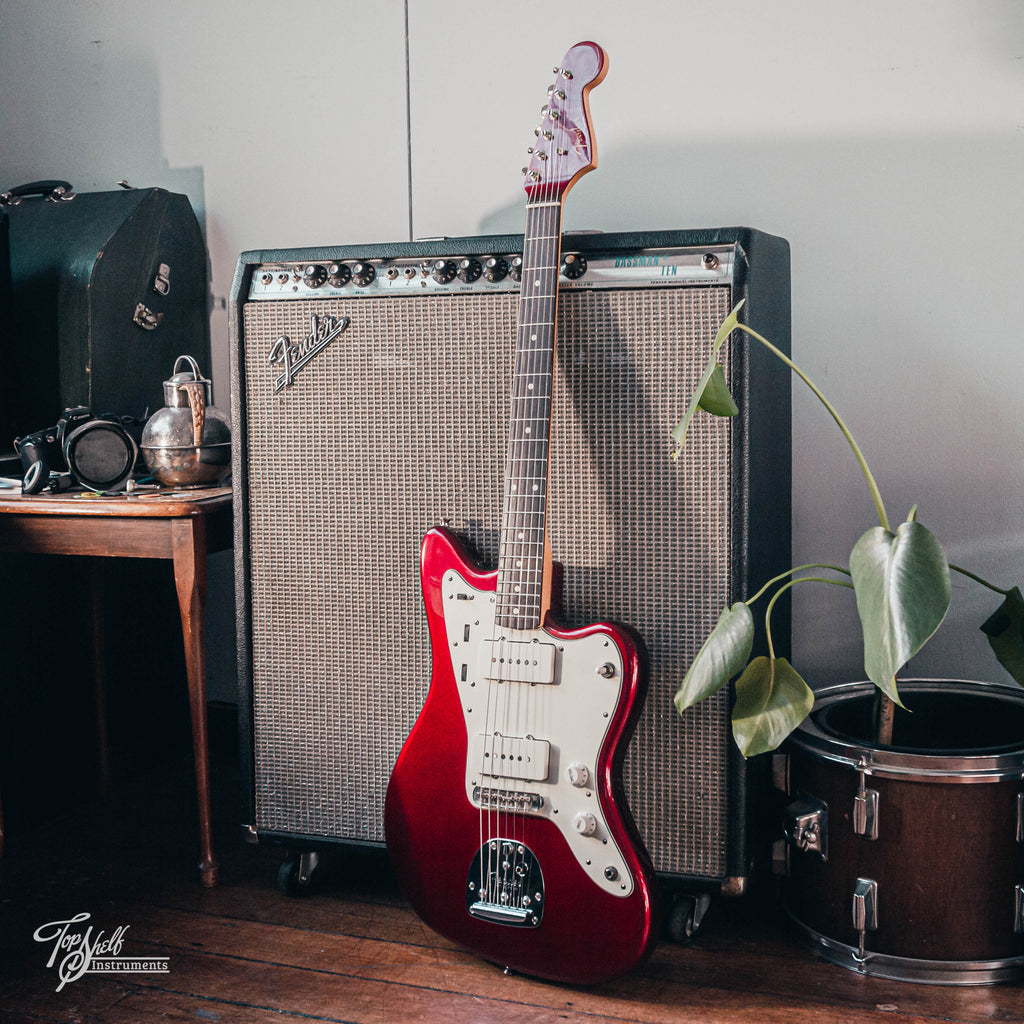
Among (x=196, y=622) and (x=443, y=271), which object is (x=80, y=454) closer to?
(x=196, y=622)

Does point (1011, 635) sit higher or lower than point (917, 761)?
higher

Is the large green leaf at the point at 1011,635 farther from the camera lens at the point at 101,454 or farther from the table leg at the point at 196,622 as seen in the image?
the camera lens at the point at 101,454

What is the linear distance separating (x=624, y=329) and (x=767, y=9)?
0.74 m

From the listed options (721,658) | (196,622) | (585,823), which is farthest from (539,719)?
(196,622)

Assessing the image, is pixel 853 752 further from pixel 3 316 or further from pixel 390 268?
pixel 3 316

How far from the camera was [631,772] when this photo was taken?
1.39 meters

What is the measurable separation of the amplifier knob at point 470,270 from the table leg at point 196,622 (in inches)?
21.1

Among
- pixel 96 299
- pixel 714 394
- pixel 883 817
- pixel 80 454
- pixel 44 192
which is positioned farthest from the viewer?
pixel 44 192

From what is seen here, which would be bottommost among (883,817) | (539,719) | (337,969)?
(337,969)

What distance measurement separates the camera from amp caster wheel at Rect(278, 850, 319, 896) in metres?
1.58

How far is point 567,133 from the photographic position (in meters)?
1.36

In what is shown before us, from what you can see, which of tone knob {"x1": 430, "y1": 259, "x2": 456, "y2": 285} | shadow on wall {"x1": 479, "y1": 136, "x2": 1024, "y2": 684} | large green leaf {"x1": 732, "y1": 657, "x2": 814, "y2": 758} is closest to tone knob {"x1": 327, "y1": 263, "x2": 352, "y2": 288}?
Answer: tone knob {"x1": 430, "y1": 259, "x2": 456, "y2": 285}

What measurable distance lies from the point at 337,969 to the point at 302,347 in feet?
2.82

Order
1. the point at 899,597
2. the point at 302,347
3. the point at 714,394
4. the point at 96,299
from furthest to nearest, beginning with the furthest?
the point at 96,299, the point at 302,347, the point at 714,394, the point at 899,597
